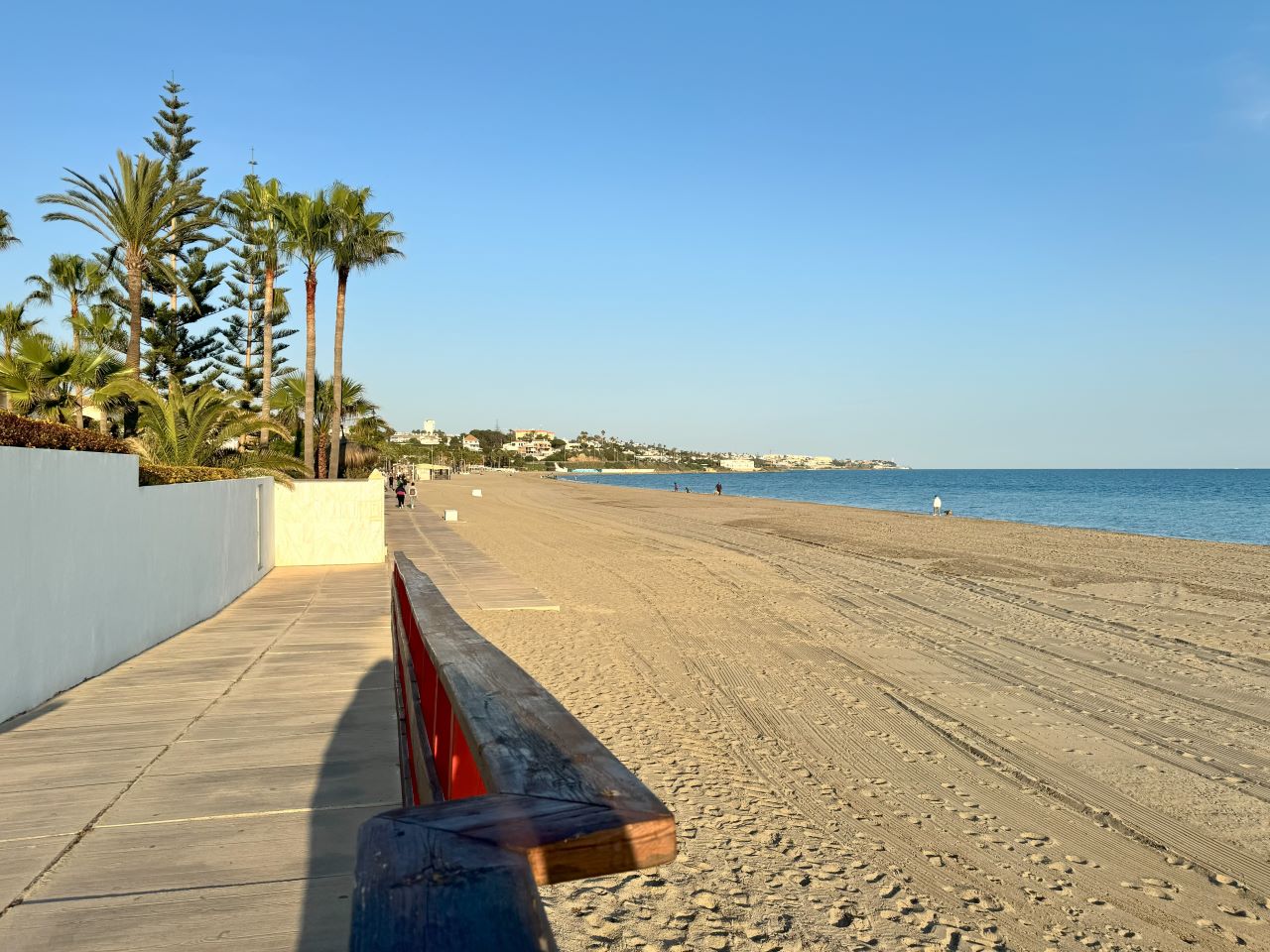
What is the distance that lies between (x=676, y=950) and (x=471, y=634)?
1687 millimetres

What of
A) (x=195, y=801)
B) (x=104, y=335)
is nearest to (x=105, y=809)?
(x=195, y=801)

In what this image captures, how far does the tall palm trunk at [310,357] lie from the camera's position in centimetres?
2278

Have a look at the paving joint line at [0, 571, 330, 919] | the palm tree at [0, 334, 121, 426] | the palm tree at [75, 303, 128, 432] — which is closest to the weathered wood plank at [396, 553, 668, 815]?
the paving joint line at [0, 571, 330, 919]

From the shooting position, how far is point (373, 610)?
994 centimetres

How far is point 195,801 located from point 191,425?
1141 cm

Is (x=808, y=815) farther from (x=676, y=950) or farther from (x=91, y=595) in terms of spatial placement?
(x=91, y=595)

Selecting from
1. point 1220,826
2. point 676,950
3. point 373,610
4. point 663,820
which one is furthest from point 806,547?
point 663,820

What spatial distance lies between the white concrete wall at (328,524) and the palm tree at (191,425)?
54 cm

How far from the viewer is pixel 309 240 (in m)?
23.7

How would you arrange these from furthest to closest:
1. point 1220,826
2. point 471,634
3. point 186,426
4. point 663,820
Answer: point 186,426, point 1220,826, point 471,634, point 663,820

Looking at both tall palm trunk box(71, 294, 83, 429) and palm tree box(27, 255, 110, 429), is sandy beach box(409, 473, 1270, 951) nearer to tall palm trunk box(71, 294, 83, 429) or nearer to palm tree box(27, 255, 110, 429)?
tall palm trunk box(71, 294, 83, 429)

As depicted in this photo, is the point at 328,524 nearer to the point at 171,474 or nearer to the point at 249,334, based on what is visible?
the point at 171,474

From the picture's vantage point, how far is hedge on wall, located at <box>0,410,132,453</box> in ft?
21.6

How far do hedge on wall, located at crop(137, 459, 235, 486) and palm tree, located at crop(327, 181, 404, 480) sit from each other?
39.8 ft
